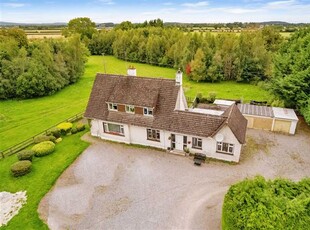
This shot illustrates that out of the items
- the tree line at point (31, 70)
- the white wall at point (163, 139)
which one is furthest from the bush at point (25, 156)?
the tree line at point (31, 70)

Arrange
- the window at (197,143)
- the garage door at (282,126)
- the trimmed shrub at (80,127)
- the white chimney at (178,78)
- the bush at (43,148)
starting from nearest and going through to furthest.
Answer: the window at (197,143) → the white chimney at (178,78) → the bush at (43,148) → the garage door at (282,126) → the trimmed shrub at (80,127)

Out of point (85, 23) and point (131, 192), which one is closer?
point (131, 192)

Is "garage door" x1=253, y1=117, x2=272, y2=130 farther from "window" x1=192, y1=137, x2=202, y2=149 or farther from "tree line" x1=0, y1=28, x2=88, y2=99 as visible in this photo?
"tree line" x1=0, y1=28, x2=88, y2=99

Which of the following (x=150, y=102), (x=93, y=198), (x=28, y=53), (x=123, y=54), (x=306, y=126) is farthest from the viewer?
(x=123, y=54)

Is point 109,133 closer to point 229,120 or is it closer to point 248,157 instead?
point 229,120

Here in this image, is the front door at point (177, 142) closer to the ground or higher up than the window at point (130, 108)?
closer to the ground

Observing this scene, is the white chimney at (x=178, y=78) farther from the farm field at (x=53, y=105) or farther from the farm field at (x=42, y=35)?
the farm field at (x=42, y=35)

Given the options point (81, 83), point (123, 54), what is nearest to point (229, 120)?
point (81, 83)

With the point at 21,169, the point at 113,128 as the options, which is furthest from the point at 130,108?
the point at 21,169
